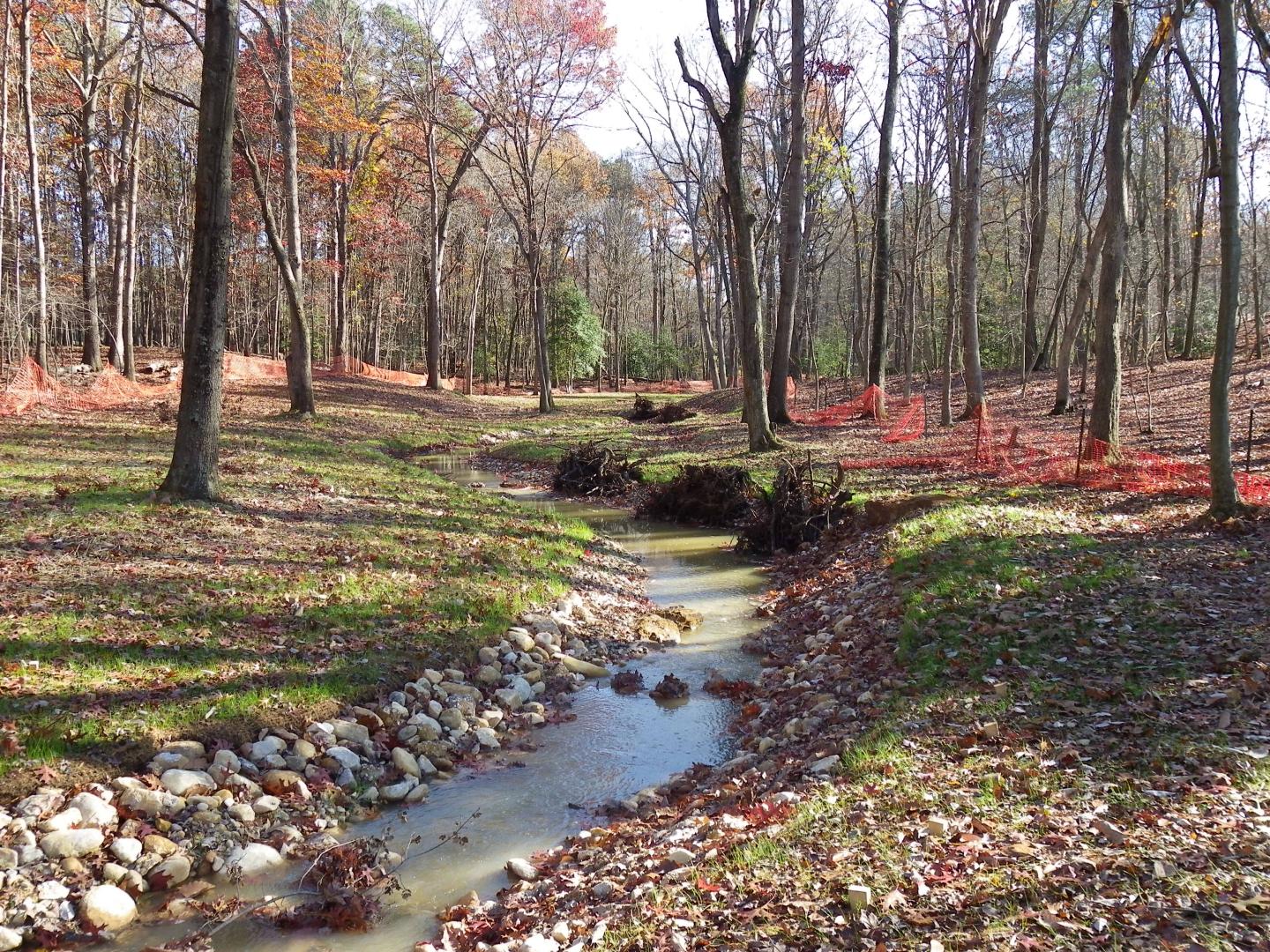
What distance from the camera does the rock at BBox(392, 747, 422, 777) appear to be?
5.25 m

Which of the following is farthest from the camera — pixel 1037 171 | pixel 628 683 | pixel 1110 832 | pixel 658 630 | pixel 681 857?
pixel 1037 171

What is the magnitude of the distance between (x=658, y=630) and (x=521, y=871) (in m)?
4.31

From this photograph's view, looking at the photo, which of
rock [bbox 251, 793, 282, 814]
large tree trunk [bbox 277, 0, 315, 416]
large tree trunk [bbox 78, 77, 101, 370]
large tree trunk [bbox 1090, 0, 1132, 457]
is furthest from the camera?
large tree trunk [bbox 78, 77, 101, 370]

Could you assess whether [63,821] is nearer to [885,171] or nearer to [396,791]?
[396,791]

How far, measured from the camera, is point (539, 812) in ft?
16.2

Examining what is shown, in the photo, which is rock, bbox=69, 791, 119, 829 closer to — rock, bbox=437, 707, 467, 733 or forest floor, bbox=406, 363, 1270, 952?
forest floor, bbox=406, 363, 1270, 952

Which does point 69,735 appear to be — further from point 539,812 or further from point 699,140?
point 699,140

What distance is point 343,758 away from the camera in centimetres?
514

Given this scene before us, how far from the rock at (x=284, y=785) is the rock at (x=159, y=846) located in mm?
641

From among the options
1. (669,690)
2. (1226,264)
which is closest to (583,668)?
(669,690)

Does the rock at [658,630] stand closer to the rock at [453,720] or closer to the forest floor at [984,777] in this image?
the forest floor at [984,777]

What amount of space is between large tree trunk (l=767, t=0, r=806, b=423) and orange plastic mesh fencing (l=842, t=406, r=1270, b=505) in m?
4.93

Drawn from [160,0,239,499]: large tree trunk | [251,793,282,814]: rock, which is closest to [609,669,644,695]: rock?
[251,793,282,814]: rock

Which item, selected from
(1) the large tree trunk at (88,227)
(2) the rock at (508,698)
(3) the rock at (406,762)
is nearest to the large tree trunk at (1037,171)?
(2) the rock at (508,698)
